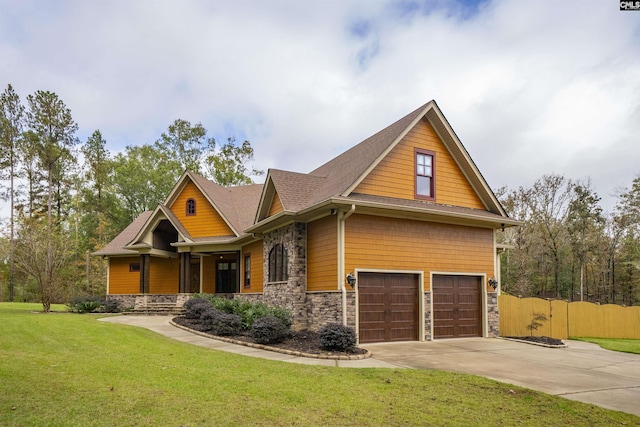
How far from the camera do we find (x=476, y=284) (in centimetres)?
1499

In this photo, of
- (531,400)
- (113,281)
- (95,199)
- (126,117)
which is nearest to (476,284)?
(531,400)

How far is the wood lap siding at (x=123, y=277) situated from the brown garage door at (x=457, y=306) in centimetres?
1748

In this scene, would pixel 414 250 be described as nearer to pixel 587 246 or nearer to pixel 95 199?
pixel 587 246

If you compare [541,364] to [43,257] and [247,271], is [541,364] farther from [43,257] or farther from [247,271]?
[43,257]

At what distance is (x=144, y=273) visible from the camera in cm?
2325

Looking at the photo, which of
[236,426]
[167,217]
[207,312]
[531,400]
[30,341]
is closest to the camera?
[236,426]

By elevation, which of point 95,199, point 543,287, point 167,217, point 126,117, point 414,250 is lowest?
point 543,287

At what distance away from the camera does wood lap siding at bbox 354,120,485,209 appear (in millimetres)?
13570

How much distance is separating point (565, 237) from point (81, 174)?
43260 millimetres

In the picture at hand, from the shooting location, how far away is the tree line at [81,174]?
116 feet

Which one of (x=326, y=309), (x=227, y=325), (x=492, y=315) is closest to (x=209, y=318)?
(x=227, y=325)

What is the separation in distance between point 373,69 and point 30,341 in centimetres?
1505

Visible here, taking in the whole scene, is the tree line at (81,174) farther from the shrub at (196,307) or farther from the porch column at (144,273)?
the shrub at (196,307)
